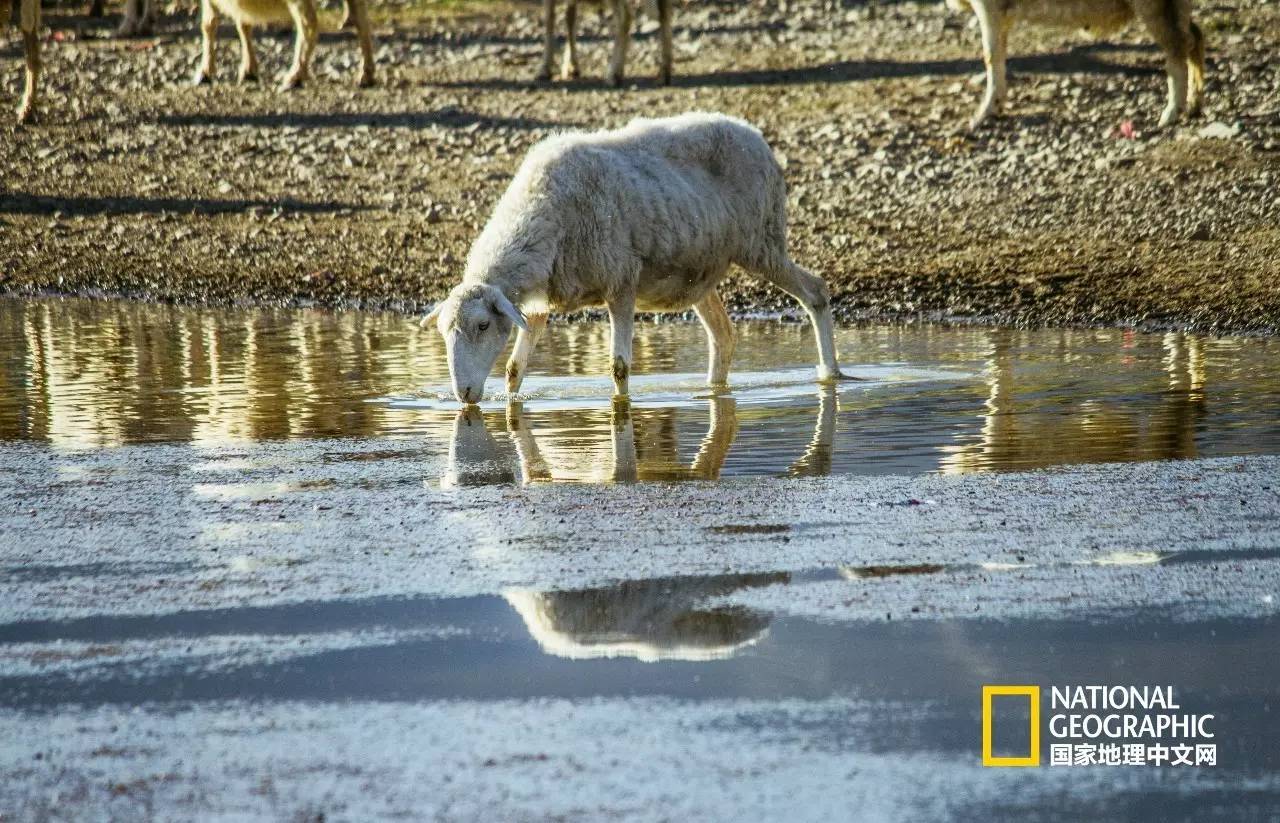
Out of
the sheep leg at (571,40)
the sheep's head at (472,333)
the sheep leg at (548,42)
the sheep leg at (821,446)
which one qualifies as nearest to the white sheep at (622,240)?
the sheep's head at (472,333)

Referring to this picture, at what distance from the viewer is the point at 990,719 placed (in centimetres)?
468

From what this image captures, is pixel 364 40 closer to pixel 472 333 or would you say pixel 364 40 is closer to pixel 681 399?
pixel 681 399

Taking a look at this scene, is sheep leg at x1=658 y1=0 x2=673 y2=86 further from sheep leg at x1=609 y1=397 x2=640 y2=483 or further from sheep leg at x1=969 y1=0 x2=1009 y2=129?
sheep leg at x1=609 y1=397 x2=640 y2=483

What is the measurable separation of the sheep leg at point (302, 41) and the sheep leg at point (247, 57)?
47cm

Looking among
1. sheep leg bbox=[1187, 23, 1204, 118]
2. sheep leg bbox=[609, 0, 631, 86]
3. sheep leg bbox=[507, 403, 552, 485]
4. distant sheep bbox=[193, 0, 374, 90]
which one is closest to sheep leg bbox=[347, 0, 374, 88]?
distant sheep bbox=[193, 0, 374, 90]

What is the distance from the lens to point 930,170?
17.0m

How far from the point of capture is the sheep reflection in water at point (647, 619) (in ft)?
17.3

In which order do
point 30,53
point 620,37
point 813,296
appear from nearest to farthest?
point 813,296 → point 620,37 → point 30,53

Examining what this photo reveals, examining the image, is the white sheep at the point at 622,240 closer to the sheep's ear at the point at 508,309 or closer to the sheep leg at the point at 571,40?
the sheep's ear at the point at 508,309

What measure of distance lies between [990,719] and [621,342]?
5.83 meters

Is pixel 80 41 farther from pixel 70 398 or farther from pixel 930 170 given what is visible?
pixel 70 398

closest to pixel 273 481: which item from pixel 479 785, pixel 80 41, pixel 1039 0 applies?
pixel 479 785

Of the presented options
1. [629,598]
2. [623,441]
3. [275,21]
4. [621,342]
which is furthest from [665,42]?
[629,598]

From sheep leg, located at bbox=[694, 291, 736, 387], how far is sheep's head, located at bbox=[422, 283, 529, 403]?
1.64 m
